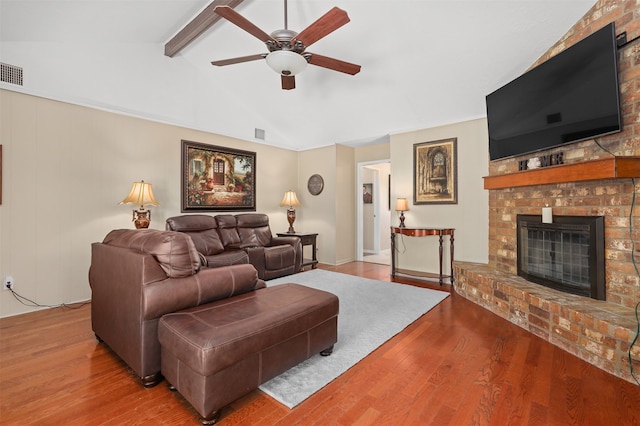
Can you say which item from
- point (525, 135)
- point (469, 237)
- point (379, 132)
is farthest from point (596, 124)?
point (379, 132)

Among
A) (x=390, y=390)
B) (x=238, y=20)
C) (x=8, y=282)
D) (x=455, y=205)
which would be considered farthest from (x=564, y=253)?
Result: (x=8, y=282)

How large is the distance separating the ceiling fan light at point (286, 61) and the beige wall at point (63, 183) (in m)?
2.65

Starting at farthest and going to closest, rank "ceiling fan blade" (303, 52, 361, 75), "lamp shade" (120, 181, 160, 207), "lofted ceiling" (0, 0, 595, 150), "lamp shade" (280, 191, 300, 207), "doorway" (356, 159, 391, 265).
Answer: "doorway" (356, 159, 391, 265)
"lamp shade" (280, 191, 300, 207)
"lamp shade" (120, 181, 160, 207)
"lofted ceiling" (0, 0, 595, 150)
"ceiling fan blade" (303, 52, 361, 75)

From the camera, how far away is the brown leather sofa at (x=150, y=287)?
5.60 feet

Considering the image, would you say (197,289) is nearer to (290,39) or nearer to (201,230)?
(290,39)

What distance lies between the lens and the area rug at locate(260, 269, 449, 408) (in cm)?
181

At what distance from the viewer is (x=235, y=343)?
147cm

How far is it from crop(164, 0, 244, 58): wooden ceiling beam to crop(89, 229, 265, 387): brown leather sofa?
9.09ft

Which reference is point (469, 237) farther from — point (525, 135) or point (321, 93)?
point (321, 93)

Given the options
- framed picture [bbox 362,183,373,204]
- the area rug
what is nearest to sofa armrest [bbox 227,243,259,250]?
the area rug

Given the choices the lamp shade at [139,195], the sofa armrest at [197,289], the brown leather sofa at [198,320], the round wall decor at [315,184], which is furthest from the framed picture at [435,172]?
the lamp shade at [139,195]

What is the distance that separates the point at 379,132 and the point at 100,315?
4699mm

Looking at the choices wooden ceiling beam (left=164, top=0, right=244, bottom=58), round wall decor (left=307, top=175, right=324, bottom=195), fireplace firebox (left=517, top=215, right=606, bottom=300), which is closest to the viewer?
fireplace firebox (left=517, top=215, right=606, bottom=300)

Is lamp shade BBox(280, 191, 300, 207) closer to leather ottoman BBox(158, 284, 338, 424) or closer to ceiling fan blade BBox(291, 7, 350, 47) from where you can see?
ceiling fan blade BBox(291, 7, 350, 47)
